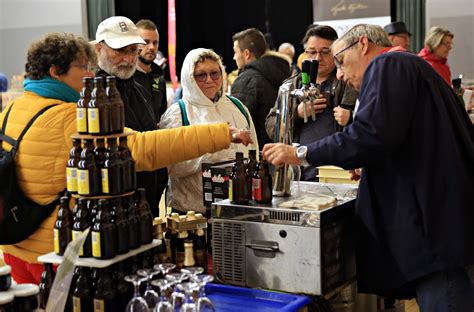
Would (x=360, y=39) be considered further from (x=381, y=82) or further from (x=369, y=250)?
(x=369, y=250)

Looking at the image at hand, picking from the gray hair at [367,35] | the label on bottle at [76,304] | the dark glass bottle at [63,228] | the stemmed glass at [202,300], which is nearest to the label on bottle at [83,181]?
the dark glass bottle at [63,228]

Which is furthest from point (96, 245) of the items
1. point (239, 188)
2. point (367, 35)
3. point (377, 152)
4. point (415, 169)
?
point (367, 35)

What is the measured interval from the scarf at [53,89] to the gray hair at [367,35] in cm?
108

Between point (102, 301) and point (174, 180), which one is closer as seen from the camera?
point (102, 301)

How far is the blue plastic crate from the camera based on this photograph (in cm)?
247

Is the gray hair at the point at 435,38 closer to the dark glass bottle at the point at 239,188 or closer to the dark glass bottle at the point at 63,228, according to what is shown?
the dark glass bottle at the point at 239,188

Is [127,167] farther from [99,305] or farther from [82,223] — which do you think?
[99,305]

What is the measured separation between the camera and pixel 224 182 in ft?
10.3

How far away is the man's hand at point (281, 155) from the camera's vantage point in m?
2.61

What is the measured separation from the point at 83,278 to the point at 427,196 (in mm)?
1214

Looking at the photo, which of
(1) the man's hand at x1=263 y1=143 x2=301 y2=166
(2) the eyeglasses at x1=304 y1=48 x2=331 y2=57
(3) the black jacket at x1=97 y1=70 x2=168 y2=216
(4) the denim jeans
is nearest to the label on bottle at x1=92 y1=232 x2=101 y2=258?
(1) the man's hand at x1=263 y1=143 x2=301 y2=166

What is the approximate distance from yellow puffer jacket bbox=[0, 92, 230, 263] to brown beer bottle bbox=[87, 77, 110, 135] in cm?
25

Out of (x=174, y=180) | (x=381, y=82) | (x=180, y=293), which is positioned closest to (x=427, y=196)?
(x=381, y=82)

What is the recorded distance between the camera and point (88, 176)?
2.39m
